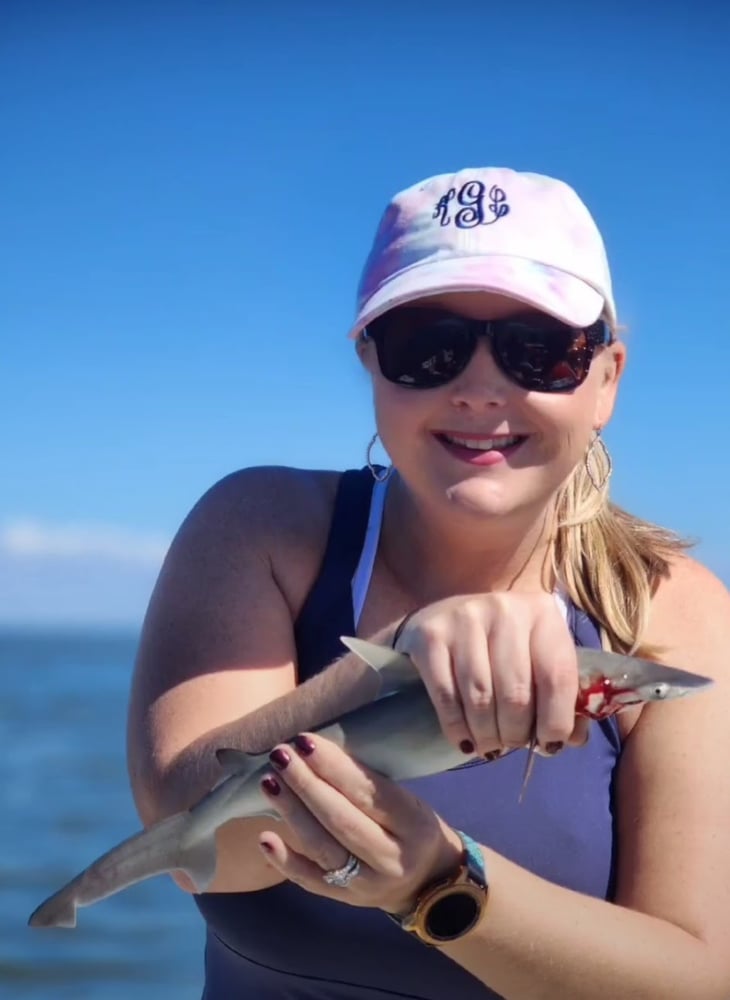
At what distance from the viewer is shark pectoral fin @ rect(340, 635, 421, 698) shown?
2180 millimetres

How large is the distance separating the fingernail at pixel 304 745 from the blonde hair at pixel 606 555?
108 centimetres

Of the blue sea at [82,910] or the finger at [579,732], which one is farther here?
the blue sea at [82,910]

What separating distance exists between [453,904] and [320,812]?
39 centimetres

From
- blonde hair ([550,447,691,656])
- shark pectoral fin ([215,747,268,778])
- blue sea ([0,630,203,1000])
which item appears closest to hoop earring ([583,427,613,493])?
blonde hair ([550,447,691,656])

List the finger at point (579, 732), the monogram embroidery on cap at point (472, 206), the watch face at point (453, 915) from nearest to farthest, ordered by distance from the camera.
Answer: the finger at point (579, 732) → the watch face at point (453, 915) → the monogram embroidery on cap at point (472, 206)

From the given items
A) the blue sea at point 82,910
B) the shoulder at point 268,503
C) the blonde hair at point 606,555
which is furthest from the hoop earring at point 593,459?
the blue sea at point 82,910

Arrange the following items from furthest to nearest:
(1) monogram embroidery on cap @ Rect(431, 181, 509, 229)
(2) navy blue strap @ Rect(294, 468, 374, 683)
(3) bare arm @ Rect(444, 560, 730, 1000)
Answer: (2) navy blue strap @ Rect(294, 468, 374, 683) → (1) monogram embroidery on cap @ Rect(431, 181, 509, 229) → (3) bare arm @ Rect(444, 560, 730, 1000)

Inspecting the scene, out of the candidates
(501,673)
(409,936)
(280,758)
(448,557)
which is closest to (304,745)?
(280,758)

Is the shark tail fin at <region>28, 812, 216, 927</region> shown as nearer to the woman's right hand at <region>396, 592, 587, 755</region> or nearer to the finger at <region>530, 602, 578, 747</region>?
the woman's right hand at <region>396, 592, 587, 755</region>

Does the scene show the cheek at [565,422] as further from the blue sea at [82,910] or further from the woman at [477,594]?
the blue sea at [82,910]

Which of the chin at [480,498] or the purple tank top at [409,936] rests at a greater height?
the chin at [480,498]

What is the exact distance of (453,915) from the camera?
2.38 m

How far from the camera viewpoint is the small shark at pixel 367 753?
2104mm

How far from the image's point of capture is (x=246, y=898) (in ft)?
9.53
